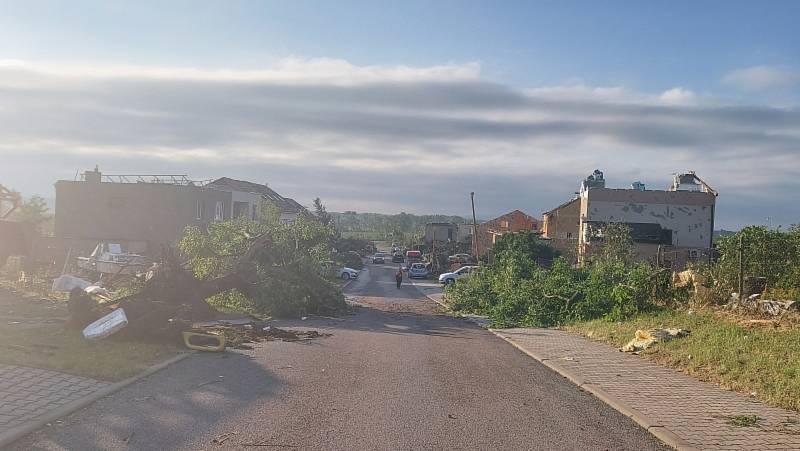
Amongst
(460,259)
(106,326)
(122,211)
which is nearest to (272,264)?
(106,326)

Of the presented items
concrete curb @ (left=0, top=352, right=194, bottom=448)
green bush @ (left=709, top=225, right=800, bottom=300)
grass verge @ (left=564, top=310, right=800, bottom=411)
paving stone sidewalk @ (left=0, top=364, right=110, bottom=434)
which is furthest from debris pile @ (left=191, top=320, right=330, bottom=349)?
green bush @ (left=709, top=225, right=800, bottom=300)

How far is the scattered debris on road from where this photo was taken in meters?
15.1

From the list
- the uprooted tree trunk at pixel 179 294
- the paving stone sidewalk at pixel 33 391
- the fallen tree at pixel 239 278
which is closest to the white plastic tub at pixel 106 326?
the uprooted tree trunk at pixel 179 294

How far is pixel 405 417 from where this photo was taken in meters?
8.83

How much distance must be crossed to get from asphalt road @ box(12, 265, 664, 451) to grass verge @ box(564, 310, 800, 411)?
2.32 metres

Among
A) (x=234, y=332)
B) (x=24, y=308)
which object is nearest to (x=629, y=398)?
(x=234, y=332)

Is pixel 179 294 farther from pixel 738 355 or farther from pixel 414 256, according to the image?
pixel 414 256

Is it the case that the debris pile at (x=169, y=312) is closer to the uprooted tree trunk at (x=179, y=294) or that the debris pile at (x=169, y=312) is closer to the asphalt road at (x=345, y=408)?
the uprooted tree trunk at (x=179, y=294)

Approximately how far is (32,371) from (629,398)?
27.4ft

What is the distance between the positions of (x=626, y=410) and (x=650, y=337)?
614cm

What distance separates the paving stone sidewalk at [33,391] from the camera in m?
7.99

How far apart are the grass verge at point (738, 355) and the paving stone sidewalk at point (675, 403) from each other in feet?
0.85

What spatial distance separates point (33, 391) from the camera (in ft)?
29.8

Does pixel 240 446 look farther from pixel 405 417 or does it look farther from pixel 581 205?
pixel 581 205
